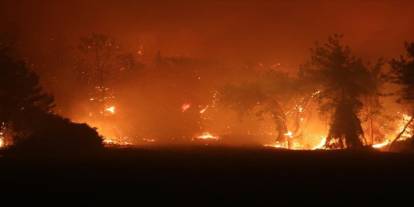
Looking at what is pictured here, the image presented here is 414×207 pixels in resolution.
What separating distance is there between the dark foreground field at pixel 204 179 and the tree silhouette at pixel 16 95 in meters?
17.2

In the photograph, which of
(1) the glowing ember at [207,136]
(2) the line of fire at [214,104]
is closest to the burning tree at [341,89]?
(2) the line of fire at [214,104]

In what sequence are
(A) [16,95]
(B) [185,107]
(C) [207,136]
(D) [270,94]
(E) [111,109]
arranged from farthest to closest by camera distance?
(B) [185,107]
(E) [111,109]
(C) [207,136]
(D) [270,94]
(A) [16,95]

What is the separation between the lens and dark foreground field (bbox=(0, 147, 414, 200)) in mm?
17859

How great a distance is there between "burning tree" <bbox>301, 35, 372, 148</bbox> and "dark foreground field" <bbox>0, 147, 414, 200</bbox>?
67.7 feet

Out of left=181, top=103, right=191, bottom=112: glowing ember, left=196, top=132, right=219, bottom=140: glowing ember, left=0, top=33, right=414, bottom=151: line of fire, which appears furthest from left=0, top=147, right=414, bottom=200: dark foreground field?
left=181, top=103, right=191, bottom=112: glowing ember

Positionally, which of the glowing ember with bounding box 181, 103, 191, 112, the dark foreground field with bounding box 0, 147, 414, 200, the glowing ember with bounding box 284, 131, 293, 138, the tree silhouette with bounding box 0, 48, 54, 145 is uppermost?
the glowing ember with bounding box 181, 103, 191, 112

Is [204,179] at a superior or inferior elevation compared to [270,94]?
inferior

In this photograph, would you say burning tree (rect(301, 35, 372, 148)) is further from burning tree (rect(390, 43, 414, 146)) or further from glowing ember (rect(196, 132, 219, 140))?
glowing ember (rect(196, 132, 219, 140))

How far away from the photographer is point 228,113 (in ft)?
269

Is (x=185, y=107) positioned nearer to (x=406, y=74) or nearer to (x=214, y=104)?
(x=214, y=104)

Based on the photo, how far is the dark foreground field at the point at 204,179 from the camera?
17.9 meters

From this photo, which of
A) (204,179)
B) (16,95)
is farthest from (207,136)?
(204,179)

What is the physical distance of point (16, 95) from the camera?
46625 mm

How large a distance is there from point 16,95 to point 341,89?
33934mm
